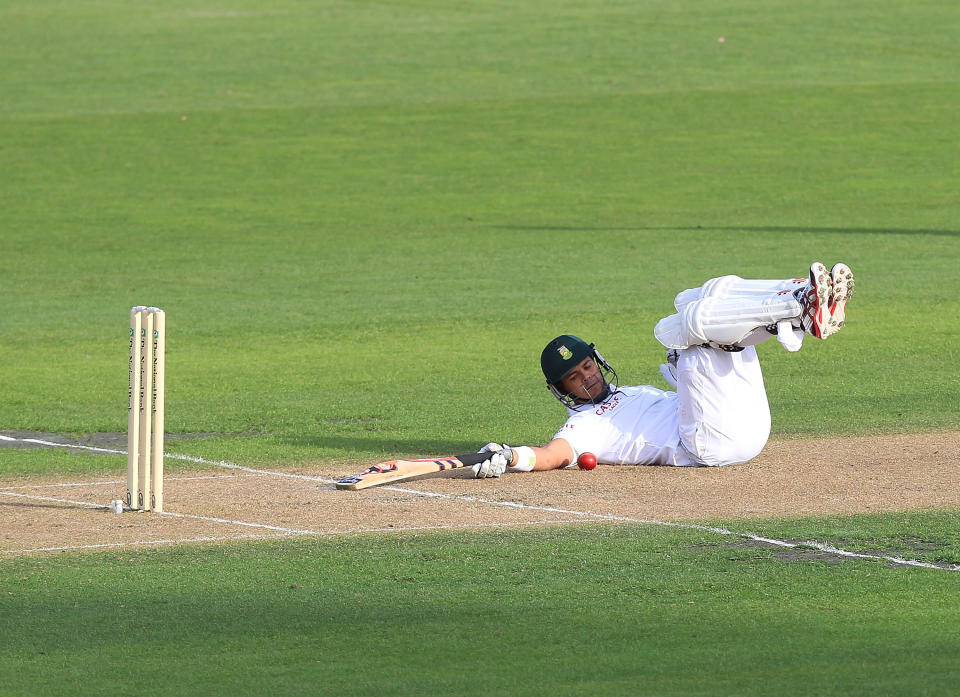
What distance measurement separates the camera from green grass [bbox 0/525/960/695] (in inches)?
280

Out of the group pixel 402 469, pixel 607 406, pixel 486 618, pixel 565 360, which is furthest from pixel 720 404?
pixel 486 618

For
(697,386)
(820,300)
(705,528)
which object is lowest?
(705,528)

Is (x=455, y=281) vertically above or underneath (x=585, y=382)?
above

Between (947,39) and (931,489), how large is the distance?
41.0 meters

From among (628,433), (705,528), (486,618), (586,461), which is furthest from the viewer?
(628,433)

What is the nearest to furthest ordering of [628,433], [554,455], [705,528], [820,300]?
[705,528]
[820,300]
[554,455]
[628,433]

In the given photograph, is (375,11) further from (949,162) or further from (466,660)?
(466,660)

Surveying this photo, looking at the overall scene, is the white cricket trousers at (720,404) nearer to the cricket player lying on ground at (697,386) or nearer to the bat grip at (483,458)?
the cricket player lying on ground at (697,386)

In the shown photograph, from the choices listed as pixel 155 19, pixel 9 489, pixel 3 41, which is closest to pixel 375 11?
pixel 155 19

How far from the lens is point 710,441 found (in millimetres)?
11711

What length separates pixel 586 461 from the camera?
11.8 m

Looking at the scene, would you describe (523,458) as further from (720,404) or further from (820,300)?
(820,300)

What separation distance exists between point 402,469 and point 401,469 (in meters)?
0.01

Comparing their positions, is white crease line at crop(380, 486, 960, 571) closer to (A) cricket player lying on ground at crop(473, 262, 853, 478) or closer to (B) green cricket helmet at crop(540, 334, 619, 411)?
(A) cricket player lying on ground at crop(473, 262, 853, 478)
